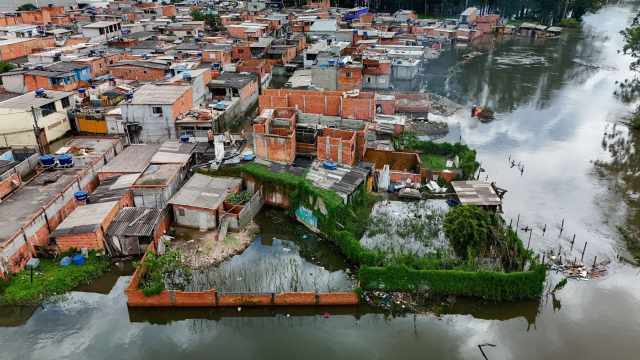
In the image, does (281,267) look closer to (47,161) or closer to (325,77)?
(47,161)

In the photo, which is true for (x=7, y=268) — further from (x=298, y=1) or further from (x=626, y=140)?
(x=298, y=1)

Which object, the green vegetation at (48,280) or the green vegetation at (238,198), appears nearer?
the green vegetation at (48,280)

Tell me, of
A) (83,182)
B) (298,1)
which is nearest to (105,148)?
(83,182)

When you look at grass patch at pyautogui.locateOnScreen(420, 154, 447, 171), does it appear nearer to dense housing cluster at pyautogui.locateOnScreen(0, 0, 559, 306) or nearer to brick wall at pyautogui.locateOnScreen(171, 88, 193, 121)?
dense housing cluster at pyautogui.locateOnScreen(0, 0, 559, 306)

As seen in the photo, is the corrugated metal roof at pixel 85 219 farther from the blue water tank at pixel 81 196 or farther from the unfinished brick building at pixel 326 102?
the unfinished brick building at pixel 326 102

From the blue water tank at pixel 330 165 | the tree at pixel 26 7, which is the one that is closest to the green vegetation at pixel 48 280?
the blue water tank at pixel 330 165

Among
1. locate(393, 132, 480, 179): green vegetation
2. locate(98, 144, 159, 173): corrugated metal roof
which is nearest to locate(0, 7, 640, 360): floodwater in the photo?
locate(393, 132, 480, 179): green vegetation
